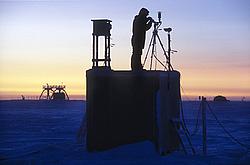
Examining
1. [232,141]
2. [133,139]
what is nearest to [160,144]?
[133,139]

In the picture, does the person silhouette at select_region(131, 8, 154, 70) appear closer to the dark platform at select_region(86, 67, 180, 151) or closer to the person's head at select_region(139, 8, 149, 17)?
the person's head at select_region(139, 8, 149, 17)

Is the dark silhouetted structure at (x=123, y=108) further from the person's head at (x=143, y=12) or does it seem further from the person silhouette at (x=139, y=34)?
the person's head at (x=143, y=12)

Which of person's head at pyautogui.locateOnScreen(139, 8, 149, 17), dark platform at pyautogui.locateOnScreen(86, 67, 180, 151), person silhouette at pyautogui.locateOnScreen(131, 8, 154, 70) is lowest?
dark platform at pyautogui.locateOnScreen(86, 67, 180, 151)

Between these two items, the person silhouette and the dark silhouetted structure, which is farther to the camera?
the person silhouette

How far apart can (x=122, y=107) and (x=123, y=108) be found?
0.06m

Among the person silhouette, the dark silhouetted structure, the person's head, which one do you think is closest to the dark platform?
the dark silhouetted structure

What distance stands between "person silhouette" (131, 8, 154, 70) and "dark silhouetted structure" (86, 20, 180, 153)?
106cm

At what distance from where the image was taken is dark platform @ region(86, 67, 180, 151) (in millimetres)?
19391

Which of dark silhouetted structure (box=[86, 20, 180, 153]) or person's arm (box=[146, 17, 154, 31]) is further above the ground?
person's arm (box=[146, 17, 154, 31])

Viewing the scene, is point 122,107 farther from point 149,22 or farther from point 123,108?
point 149,22

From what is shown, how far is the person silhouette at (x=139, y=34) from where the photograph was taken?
20656mm

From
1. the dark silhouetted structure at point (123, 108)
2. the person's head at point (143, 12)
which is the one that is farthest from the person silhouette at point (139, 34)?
the dark silhouetted structure at point (123, 108)

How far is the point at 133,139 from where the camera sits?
19.6 meters

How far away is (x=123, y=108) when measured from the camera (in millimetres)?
19594
